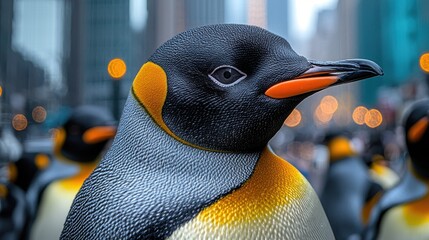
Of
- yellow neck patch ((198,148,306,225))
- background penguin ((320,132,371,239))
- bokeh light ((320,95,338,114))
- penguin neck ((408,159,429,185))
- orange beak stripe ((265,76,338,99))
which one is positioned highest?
orange beak stripe ((265,76,338,99))

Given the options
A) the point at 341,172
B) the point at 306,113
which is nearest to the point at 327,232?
the point at 341,172

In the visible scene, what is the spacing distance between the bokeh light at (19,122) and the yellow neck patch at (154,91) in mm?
14499

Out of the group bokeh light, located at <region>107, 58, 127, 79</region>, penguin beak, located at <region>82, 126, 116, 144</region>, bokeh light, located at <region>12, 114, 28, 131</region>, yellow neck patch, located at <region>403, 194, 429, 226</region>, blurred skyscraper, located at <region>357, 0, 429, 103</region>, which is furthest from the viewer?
blurred skyscraper, located at <region>357, 0, 429, 103</region>

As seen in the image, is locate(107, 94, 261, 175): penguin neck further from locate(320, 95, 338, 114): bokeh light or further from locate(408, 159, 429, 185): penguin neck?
locate(320, 95, 338, 114): bokeh light

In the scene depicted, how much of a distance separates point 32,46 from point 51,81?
27.3 ft

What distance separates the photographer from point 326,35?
152500mm

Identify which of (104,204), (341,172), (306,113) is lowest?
(306,113)

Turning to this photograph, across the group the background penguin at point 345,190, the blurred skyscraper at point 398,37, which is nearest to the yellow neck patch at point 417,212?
the background penguin at point 345,190

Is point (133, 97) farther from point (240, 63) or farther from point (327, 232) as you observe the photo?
point (327, 232)

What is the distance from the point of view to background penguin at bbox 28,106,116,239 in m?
3.81

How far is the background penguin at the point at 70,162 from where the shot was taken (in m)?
3.81

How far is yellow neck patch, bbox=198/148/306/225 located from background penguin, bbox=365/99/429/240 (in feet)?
5.66

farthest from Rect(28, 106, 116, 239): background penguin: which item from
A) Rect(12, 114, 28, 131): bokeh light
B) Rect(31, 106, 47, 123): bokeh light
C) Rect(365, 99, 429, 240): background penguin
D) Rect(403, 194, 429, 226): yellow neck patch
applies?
Rect(31, 106, 47, 123): bokeh light

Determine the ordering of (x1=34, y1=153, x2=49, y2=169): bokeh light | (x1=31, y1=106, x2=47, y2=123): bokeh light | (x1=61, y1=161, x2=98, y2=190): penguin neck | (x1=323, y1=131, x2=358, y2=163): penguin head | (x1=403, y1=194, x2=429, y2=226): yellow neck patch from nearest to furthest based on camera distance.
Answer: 1. (x1=403, y1=194, x2=429, y2=226): yellow neck patch
2. (x1=61, y1=161, x2=98, y2=190): penguin neck
3. (x1=34, y1=153, x2=49, y2=169): bokeh light
4. (x1=323, y1=131, x2=358, y2=163): penguin head
5. (x1=31, y1=106, x2=47, y2=123): bokeh light
